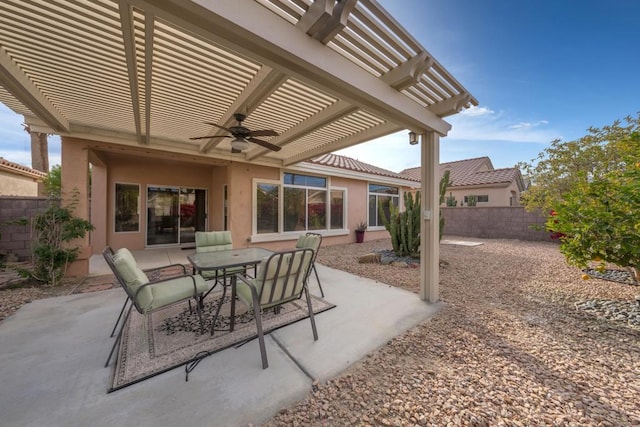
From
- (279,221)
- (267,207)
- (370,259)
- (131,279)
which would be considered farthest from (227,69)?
(279,221)

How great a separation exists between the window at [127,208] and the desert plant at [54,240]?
2.69 metres

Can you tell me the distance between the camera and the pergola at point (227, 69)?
191 cm

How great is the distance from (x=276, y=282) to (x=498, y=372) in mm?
2165

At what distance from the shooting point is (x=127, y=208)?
7.23 m

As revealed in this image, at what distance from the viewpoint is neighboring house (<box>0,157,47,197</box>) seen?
25.8 feet

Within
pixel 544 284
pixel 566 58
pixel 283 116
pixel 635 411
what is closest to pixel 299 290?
pixel 635 411

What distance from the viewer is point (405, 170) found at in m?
24.0

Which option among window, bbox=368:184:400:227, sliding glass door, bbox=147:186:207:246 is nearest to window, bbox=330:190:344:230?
window, bbox=368:184:400:227

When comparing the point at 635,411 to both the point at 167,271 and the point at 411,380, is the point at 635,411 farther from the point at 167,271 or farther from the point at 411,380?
the point at 167,271

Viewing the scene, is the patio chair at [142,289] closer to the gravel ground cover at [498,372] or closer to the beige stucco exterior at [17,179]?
the gravel ground cover at [498,372]

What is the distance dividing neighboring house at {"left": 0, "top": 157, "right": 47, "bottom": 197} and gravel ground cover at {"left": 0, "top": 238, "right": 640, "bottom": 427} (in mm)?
7191

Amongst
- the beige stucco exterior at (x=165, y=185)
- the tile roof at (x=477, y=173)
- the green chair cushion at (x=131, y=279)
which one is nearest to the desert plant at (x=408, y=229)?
the beige stucco exterior at (x=165, y=185)

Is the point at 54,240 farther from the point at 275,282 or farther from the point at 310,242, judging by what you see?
the point at 275,282

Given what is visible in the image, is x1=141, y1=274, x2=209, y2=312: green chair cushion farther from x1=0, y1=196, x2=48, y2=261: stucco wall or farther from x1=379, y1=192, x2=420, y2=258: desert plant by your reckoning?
x1=379, y1=192, x2=420, y2=258: desert plant
